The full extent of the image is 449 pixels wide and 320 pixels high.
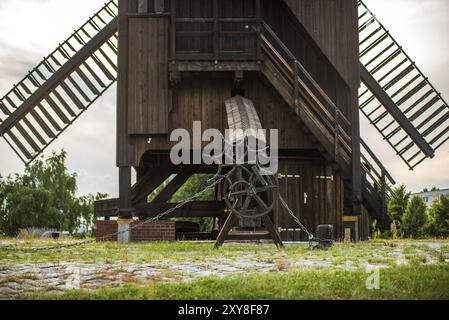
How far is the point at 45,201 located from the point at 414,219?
20525 mm

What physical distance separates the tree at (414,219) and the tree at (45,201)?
19739mm

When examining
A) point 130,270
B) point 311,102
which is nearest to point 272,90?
point 311,102

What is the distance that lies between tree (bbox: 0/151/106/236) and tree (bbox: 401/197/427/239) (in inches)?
777

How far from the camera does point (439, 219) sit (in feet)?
110

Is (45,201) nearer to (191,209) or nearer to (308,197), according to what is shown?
(191,209)

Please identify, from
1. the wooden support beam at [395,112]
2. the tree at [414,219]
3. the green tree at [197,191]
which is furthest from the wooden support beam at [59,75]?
the green tree at [197,191]

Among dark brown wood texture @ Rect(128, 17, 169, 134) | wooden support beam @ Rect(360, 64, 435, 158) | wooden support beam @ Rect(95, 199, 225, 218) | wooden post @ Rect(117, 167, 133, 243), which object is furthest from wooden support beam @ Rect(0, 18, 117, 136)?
wooden support beam @ Rect(360, 64, 435, 158)

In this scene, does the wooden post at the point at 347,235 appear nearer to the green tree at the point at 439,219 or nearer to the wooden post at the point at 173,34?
the wooden post at the point at 173,34

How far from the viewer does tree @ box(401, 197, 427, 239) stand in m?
32.7

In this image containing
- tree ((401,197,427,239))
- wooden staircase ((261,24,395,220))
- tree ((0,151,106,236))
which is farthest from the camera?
tree ((0,151,106,236))

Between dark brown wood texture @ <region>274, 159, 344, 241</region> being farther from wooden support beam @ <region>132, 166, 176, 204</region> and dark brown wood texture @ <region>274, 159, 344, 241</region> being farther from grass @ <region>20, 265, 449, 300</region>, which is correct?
grass @ <region>20, 265, 449, 300</region>

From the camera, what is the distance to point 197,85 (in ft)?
63.7

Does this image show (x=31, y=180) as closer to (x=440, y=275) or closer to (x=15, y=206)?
(x=15, y=206)

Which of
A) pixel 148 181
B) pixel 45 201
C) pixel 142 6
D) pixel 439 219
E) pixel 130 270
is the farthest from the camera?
pixel 45 201
